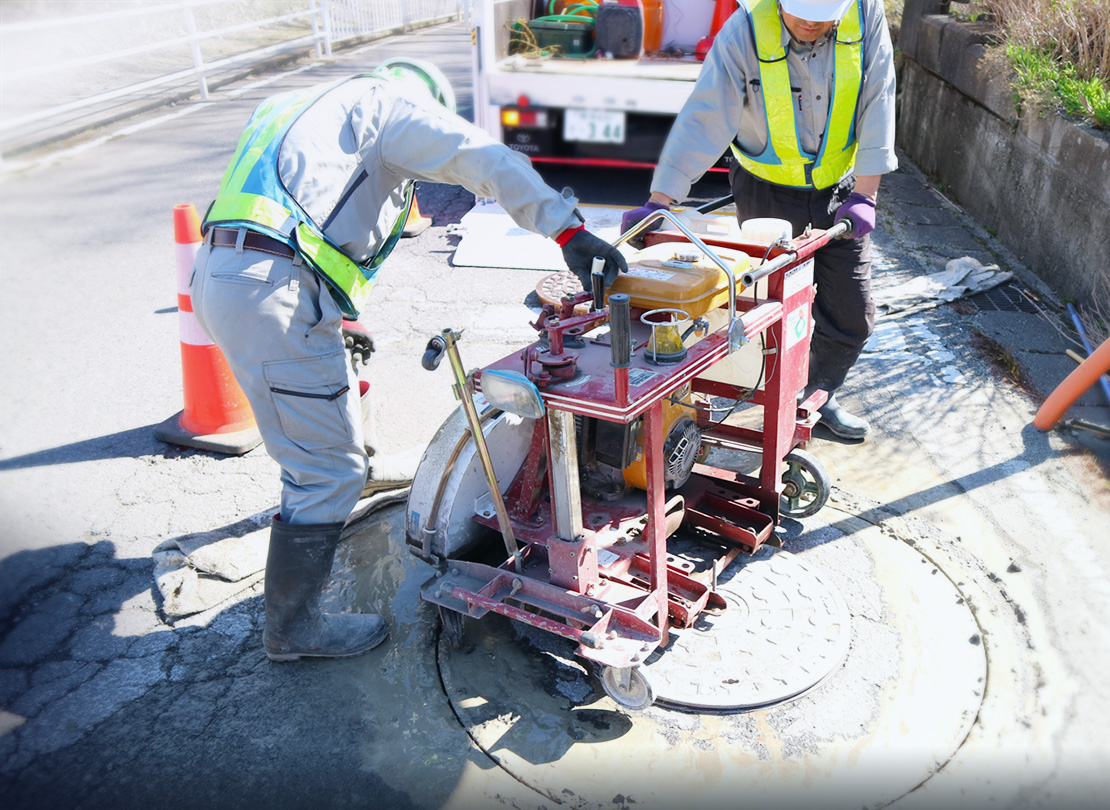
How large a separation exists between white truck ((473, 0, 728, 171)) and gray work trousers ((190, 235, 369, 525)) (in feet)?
14.0

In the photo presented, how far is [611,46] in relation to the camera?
6.83m

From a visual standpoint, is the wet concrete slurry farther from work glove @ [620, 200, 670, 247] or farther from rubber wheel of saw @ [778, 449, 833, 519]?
work glove @ [620, 200, 670, 247]

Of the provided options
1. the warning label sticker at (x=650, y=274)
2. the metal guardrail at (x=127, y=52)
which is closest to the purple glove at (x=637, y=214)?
the warning label sticker at (x=650, y=274)

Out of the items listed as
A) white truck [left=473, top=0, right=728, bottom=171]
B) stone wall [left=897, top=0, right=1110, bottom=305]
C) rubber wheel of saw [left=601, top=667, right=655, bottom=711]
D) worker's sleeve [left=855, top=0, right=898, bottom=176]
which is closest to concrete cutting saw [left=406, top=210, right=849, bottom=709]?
rubber wheel of saw [left=601, top=667, right=655, bottom=711]

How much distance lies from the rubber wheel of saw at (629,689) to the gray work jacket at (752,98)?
1790mm

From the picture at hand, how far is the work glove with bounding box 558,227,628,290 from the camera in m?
2.30

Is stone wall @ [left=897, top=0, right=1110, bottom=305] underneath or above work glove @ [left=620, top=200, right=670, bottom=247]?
underneath

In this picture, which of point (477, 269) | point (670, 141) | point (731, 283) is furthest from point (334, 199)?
point (477, 269)

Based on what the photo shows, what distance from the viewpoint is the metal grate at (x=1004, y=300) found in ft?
16.2

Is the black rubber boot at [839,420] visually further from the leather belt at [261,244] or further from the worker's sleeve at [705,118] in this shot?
the leather belt at [261,244]

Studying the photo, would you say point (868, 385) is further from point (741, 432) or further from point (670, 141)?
point (670, 141)

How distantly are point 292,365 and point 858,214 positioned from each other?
2.07 metres

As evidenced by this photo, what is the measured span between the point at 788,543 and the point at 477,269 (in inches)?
125

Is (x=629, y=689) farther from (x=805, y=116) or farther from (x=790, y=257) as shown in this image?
(x=805, y=116)
